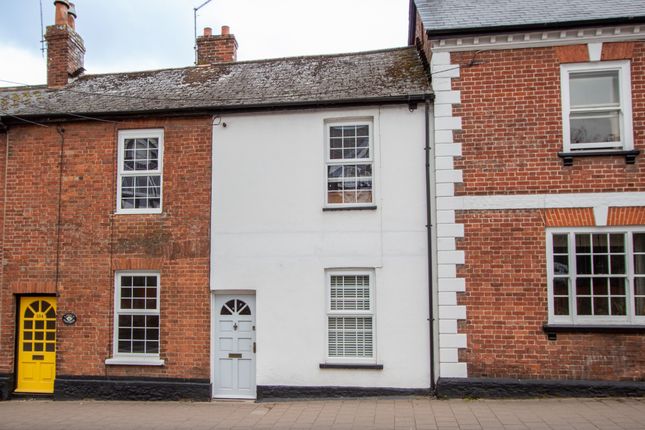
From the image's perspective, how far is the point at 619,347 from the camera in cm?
976

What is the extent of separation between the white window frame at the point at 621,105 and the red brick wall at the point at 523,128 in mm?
92

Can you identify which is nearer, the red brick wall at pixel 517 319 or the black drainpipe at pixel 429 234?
the red brick wall at pixel 517 319

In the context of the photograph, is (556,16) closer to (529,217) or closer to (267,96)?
(529,217)

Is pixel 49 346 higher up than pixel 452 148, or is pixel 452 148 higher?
pixel 452 148

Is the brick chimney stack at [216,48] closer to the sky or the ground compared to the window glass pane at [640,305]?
closer to the sky

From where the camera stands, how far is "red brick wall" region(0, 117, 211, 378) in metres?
11.2

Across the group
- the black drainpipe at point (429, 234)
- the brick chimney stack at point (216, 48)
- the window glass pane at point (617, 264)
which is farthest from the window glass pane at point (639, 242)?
the brick chimney stack at point (216, 48)

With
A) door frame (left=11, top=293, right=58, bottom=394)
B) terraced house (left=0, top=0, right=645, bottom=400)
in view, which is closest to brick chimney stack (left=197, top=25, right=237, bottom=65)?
terraced house (left=0, top=0, right=645, bottom=400)

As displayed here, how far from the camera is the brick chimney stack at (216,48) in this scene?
1462 centimetres

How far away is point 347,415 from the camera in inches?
364

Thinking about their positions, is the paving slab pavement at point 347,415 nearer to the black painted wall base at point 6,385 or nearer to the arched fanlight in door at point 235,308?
the black painted wall base at point 6,385

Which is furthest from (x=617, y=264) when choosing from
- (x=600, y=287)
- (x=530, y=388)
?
(x=530, y=388)

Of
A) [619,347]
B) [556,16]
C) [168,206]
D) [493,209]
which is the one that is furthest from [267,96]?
[619,347]

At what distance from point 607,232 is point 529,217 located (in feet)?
4.47
